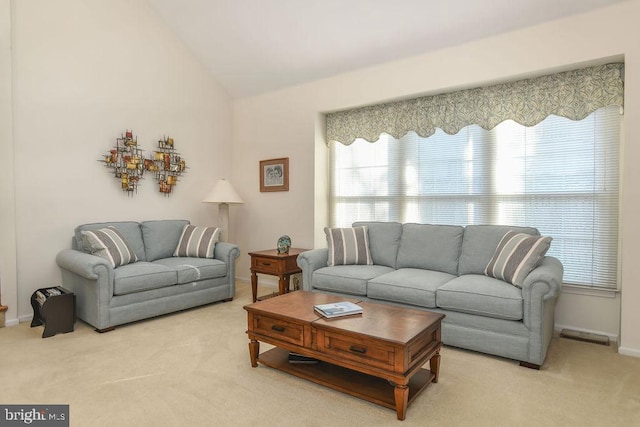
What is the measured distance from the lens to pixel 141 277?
11.6 ft

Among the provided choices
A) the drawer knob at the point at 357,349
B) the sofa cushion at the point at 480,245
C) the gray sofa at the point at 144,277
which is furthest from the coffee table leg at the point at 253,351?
the sofa cushion at the point at 480,245

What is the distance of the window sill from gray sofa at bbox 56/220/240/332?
3.26 m

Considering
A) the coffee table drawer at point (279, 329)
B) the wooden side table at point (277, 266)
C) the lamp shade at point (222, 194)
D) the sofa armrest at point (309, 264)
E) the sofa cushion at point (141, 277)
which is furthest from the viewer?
the lamp shade at point (222, 194)

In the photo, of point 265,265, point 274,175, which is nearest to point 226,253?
point 265,265

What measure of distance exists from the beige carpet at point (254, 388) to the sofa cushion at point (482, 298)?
0.34 metres

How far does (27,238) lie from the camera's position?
364 cm

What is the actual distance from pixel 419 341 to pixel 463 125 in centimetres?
238

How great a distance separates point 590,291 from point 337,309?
228 centimetres

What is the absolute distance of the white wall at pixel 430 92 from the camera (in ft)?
9.39

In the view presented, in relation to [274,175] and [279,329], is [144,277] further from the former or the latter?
[274,175]

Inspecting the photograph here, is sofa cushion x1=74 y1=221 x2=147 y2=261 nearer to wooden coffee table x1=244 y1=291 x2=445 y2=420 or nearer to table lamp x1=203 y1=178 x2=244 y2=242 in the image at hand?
table lamp x1=203 y1=178 x2=244 y2=242

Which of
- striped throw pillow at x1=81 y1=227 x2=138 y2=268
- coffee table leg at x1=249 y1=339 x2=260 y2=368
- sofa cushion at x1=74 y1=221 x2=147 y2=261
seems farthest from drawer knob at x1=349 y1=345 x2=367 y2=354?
sofa cushion at x1=74 y1=221 x2=147 y2=261

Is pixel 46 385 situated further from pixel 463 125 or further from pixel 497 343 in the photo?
pixel 463 125

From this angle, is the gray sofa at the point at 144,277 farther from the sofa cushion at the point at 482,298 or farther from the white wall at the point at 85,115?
the sofa cushion at the point at 482,298
